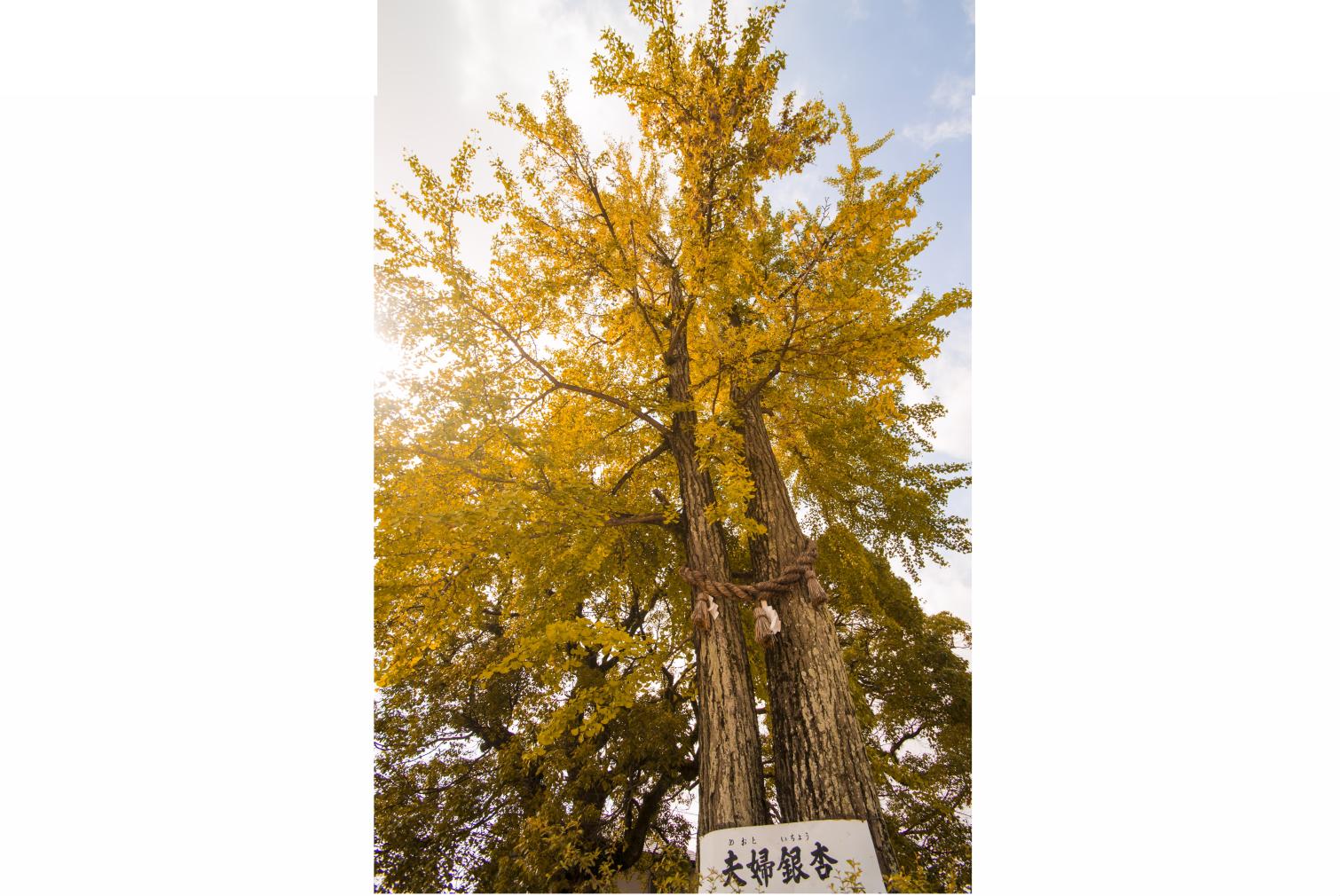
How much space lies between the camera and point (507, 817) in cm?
372

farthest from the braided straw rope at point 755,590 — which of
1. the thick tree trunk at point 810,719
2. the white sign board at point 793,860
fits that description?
the white sign board at point 793,860

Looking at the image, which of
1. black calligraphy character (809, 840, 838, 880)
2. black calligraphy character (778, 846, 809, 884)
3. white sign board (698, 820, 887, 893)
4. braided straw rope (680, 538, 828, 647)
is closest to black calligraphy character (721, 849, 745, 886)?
white sign board (698, 820, 887, 893)

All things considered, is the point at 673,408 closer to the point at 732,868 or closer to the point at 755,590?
the point at 755,590

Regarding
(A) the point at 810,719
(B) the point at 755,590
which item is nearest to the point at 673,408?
(B) the point at 755,590

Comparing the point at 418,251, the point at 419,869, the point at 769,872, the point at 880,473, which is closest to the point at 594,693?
the point at 769,872

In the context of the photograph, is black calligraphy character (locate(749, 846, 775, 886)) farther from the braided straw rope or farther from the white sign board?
the braided straw rope

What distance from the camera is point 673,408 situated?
242cm

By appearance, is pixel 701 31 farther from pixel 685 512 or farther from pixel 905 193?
pixel 685 512

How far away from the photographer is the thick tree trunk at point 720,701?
6.18ft

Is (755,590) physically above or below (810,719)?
above

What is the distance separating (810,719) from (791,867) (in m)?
0.51

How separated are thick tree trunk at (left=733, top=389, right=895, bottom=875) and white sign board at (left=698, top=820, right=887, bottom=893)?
60mm

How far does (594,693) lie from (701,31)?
354 centimetres

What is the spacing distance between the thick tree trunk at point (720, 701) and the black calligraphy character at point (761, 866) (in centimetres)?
14
